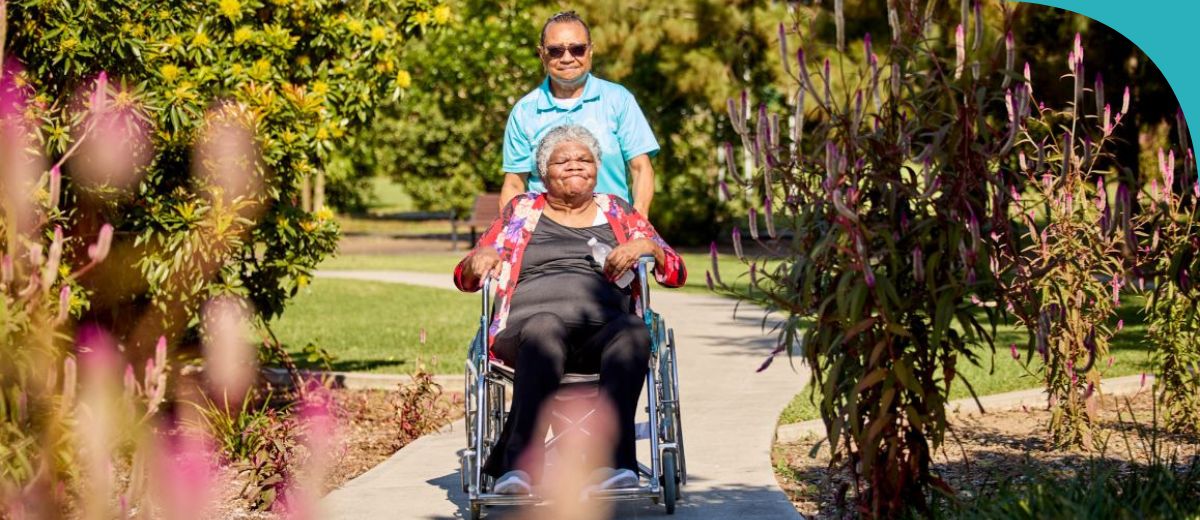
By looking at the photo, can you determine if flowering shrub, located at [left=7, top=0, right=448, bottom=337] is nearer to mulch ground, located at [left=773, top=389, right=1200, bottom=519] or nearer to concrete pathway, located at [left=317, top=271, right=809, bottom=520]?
concrete pathway, located at [left=317, top=271, right=809, bottom=520]

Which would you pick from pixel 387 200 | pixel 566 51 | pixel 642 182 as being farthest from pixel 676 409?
pixel 387 200

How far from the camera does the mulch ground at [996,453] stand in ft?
18.9

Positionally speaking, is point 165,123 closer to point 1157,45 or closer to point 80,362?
point 80,362

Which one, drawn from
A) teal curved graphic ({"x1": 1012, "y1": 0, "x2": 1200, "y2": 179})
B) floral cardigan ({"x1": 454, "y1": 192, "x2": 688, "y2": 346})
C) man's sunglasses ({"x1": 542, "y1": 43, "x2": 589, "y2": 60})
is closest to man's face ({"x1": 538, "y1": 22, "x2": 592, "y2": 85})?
man's sunglasses ({"x1": 542, "y1": 43, "x2": 589, "y2": 60})

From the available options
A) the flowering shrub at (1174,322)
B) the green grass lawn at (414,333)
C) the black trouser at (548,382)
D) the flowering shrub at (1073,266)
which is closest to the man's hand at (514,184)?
the black trouser at (548,382)

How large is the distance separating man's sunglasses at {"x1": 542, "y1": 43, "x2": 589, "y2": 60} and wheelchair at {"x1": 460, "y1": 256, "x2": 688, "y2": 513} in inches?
38.1

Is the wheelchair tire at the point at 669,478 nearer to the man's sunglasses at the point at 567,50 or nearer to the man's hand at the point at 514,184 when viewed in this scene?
the man's hand at the point at 514,184

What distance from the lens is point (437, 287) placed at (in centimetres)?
1869

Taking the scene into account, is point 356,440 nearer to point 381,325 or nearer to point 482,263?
point 482,263

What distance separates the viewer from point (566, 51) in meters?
6.13

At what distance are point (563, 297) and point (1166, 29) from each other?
2518mm

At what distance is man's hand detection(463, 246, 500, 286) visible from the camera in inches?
217

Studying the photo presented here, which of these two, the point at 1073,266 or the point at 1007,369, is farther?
the point at 1007,369

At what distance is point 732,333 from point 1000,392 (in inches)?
170
